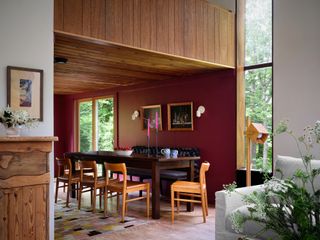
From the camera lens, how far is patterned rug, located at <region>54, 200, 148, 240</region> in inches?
159

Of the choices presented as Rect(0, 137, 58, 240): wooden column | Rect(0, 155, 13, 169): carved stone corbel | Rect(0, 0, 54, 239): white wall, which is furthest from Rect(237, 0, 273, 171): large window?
Rect(0, 155, 13, 169): carved stone corbel

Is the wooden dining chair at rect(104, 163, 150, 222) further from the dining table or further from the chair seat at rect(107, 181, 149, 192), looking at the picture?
the dining table

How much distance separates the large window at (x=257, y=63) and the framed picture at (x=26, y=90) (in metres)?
3.41

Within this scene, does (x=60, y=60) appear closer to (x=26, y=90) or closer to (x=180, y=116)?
(x=26, y=90)

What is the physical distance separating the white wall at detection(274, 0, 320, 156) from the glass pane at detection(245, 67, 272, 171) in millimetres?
243

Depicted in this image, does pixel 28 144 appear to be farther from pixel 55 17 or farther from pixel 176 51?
pixel 176 51

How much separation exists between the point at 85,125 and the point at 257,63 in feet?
17.1

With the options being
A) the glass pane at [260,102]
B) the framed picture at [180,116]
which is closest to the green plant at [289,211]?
the glass pane at [260,102]

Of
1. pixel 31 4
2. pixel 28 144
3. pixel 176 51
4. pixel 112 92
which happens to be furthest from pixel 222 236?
pixel 112 92

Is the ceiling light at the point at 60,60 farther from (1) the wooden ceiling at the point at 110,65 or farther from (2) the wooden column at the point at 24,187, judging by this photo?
(2) the wooden column at the point at 24,187

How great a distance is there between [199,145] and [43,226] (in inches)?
148

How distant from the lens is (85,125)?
9.11 m

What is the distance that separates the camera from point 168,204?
5.75 metres

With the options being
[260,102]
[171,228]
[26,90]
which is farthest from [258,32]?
[26,90]
